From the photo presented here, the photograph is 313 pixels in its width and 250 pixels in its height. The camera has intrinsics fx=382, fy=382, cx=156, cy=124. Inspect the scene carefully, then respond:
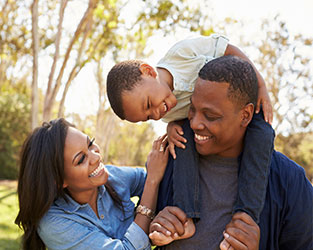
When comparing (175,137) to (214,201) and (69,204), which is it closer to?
(214,201)

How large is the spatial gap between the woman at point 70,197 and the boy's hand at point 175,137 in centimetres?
12

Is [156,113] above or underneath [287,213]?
above

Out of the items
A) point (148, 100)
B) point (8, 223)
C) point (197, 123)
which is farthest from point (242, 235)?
point (8, 223)

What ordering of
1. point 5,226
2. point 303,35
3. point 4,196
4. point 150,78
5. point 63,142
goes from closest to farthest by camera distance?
point 63,142 < point 150,78 < point 5,226 < point 4,196 < point 303,35

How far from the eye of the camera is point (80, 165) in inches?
111

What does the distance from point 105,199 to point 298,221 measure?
57.7 inches

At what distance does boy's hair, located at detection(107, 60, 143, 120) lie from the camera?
2984 millimetres

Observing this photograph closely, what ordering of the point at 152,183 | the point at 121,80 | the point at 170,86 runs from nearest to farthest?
1. the point at 152,183
2. the point at 121,80
3. the point at 170,86

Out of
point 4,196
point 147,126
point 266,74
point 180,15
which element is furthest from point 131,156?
point 180,15

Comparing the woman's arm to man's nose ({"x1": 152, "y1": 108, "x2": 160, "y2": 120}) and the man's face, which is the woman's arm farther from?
the man's face

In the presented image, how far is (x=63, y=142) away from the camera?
2834 mm

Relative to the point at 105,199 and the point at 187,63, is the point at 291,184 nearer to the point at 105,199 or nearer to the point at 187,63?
the point at 187,63

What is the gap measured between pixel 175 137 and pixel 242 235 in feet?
2.80

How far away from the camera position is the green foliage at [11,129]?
17.8 metres
